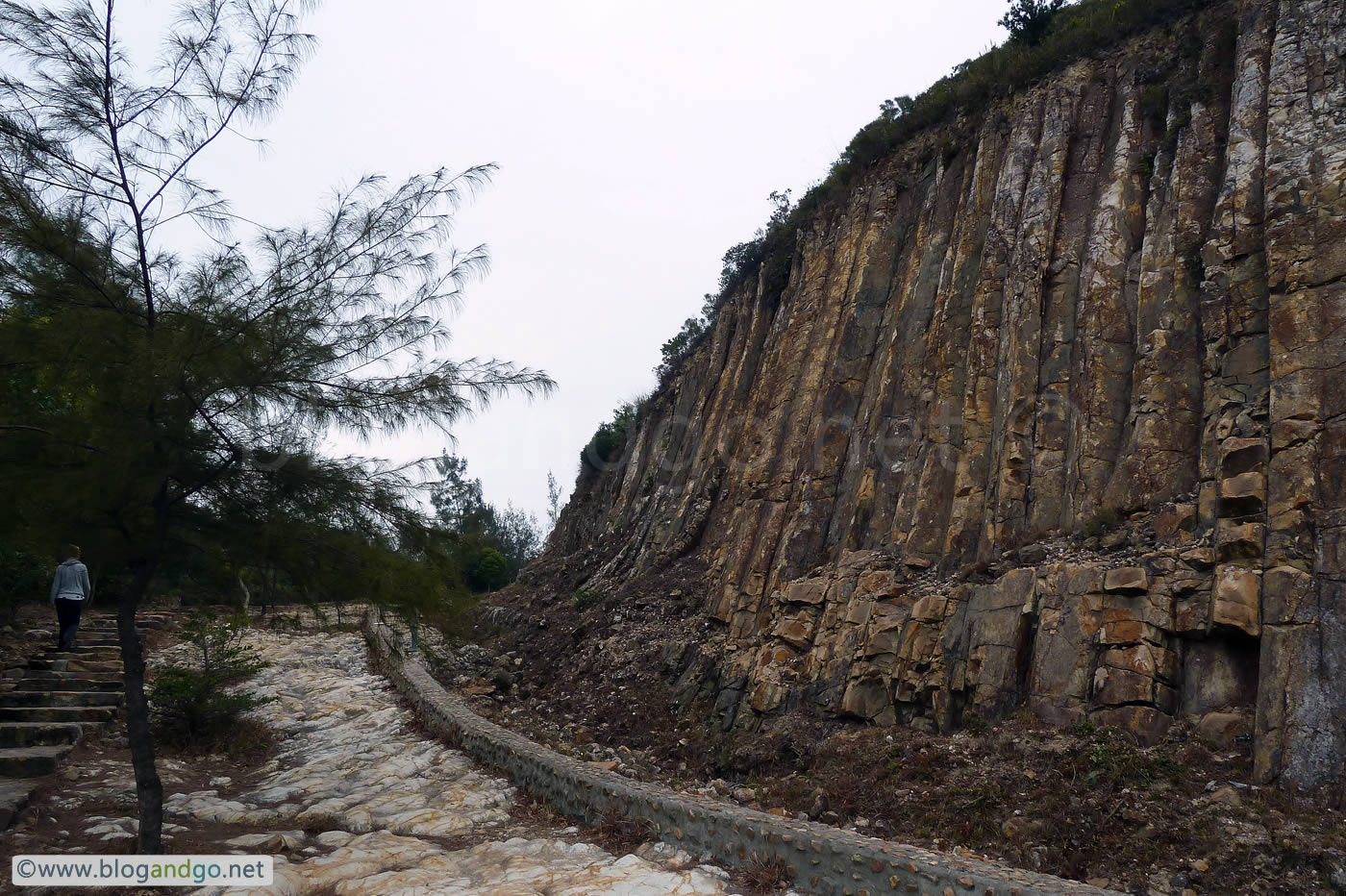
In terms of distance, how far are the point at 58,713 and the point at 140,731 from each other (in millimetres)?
5543

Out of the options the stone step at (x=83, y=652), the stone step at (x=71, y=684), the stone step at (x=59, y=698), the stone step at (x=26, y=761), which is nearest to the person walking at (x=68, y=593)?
the stone step at (x=83, y=652)

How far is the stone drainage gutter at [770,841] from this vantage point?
5.14 meters

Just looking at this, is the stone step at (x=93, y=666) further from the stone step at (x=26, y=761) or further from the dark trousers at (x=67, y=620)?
the stone step at (x=26, y=761)

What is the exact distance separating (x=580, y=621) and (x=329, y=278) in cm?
1088

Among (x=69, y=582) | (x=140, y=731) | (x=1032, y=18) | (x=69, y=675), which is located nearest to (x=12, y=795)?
(x=140, y=731)

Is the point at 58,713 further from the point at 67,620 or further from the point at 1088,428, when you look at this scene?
the point at 1088,428

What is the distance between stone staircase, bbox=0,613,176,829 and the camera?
27.6 ft

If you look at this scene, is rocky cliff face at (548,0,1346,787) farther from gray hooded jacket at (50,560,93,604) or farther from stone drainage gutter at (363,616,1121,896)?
gray hooded jacket at (50,560,93,604)

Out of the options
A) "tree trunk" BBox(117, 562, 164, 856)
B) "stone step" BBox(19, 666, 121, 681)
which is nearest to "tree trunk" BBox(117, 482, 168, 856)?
"tree trunk" BBox(117, 562, 164, 856)

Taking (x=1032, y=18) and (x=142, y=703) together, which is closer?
(x=142, y=703)

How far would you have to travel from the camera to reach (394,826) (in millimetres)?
7875

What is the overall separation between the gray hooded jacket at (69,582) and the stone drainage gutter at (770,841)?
622cm

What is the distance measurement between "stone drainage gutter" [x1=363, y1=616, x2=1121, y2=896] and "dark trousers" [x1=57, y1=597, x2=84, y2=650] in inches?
273

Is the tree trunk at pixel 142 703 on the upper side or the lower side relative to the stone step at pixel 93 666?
upper
